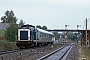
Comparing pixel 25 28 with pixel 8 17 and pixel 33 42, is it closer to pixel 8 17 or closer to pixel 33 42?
pixel 33 42

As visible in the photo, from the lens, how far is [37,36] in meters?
47.2

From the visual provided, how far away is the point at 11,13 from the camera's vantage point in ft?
459

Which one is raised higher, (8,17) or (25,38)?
(8,17)

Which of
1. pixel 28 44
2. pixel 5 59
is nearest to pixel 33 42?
pixel 28 44

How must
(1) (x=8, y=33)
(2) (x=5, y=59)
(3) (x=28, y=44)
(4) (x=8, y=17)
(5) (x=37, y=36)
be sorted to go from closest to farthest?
(2) (x=5, y=59)
(3) (x=28, y=44)
(5) (x=37, y=36)
(1) (x=8, y=33)
(4) (x=8, y=17)

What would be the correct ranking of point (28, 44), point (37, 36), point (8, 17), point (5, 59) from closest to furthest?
point (5, 59) → point (28, 44) → point (37, 36) → point (8, 17)

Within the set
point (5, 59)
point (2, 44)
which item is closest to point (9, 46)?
point (2, 44)

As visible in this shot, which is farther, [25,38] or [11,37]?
[11,37]

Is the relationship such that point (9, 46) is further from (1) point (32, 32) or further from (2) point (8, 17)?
(2) point (8, 17)

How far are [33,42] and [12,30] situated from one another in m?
23.5

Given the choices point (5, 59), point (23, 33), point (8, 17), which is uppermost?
point (8, 17)

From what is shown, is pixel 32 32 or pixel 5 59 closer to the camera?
pixel 5 59

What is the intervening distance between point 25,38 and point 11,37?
23604mm

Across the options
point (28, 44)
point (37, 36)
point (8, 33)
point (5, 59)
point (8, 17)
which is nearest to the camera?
point (5, 59)
